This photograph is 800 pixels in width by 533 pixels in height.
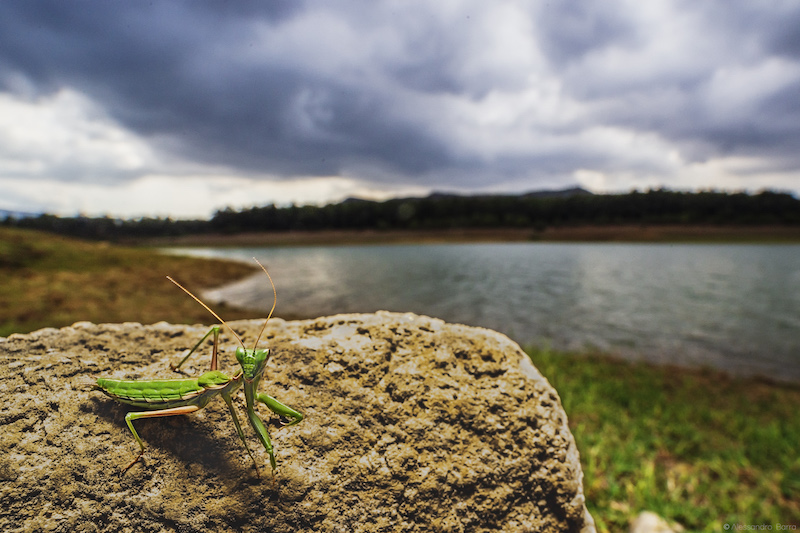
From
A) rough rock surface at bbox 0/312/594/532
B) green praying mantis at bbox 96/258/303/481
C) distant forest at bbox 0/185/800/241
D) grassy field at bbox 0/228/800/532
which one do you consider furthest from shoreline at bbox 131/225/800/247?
green praying mantis at bbox 96/258/303/481

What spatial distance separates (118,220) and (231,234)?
180 ft

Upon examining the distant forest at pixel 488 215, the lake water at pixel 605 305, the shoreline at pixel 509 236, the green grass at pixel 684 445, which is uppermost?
the distant forest at pixel 488 215

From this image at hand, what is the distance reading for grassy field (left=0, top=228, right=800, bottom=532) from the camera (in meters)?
3.88

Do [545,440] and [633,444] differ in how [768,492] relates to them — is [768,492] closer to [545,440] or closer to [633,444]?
[633,444]

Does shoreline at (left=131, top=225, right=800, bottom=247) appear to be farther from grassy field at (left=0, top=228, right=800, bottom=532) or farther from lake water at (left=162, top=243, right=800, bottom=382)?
grassy field at (left=0, top=228, right=800, bottom=532)

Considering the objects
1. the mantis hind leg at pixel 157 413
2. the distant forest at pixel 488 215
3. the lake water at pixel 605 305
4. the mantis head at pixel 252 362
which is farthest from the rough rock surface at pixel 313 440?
the distant forest at pixel 488 215

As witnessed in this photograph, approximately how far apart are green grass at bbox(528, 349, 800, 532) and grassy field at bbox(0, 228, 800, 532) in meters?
0.01

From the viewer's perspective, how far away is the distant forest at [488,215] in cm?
6538

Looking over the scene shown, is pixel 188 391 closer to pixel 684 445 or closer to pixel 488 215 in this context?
pixel 684 445

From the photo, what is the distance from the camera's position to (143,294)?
15.6m

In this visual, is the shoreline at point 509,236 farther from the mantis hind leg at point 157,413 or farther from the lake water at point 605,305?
the mantis hind leg at point 157,413

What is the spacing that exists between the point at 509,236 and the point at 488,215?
8393 mm

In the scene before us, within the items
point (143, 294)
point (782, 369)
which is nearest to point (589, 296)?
point (782, 369)

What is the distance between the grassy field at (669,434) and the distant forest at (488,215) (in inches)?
2204
